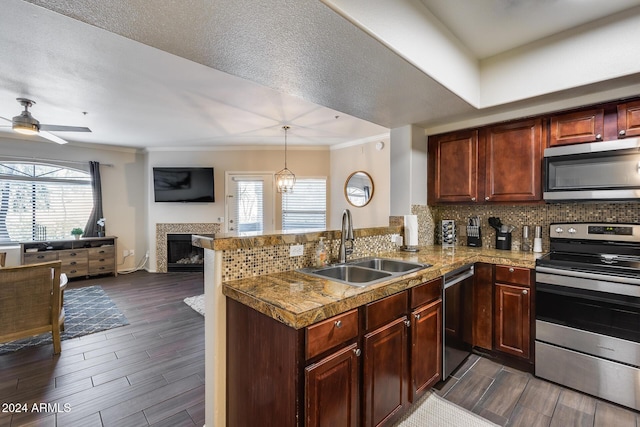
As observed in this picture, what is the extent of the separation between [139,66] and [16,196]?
4512 millimetres

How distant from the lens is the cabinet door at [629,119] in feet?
6.77

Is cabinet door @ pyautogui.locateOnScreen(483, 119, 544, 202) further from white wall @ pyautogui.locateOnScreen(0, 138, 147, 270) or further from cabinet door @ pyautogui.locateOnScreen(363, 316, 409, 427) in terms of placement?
white wall @ pyautogui.locateOnScreen(0, 138, 147, 270)

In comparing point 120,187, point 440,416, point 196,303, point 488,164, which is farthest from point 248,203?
point 440,416

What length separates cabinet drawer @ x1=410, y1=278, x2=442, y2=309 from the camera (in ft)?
5.89

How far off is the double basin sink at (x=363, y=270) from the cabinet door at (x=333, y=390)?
1.92 feet

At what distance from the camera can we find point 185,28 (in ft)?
4.69

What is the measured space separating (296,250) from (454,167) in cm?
210

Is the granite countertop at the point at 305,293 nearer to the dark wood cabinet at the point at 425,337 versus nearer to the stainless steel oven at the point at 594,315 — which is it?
the dark wood cabinet at the point at 425,337

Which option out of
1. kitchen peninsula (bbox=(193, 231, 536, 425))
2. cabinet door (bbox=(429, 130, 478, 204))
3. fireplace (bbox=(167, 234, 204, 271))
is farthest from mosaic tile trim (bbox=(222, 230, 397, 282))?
fireplace (bbox=(167, 234, 204, 271))

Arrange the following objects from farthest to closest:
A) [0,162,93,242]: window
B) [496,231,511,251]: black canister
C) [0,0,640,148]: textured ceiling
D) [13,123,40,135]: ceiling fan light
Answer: [0,162,93,242]: window < [13,123,40,135]: ceiling fan light < [496,231,511,251]: black canister < [0,0,640,148]: textured ceiling

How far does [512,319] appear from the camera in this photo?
235 cm

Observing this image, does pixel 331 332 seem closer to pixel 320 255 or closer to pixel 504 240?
pixel 320 255

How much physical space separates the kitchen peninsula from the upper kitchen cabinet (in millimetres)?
1328

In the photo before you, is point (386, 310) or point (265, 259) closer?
point (386, 310)
